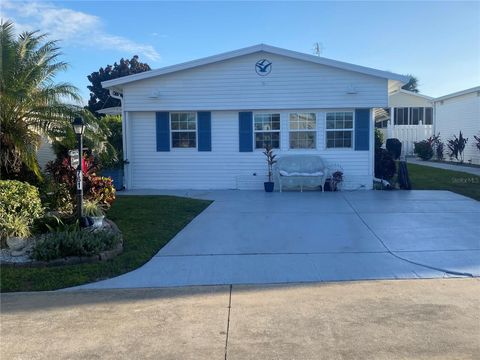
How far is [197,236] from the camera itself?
8352mm

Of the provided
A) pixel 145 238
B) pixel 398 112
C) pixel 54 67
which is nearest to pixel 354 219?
pixel 145 238

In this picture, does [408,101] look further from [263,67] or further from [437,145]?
[263,67]

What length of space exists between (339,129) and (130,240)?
886cm

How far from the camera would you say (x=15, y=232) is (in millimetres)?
7391

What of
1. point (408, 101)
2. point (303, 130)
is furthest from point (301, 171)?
point (408, 101)

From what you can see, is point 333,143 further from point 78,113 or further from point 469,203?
point 78,113

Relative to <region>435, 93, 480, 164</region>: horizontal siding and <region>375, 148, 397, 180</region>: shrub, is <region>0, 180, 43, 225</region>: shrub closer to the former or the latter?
<region>375, 148, 397, 180</region>: shrub

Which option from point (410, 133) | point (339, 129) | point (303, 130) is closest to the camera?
point (339, 129)

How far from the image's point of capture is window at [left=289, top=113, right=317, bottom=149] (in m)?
14.9

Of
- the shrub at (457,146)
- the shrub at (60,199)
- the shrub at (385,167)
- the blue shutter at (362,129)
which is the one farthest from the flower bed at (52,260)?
the shrub at (457,146)

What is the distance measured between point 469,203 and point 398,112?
2385cm

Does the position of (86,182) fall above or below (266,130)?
below

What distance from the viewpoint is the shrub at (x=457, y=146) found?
24531 millimetres

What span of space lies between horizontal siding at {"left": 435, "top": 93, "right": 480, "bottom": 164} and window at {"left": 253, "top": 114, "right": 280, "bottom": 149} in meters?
13.3
